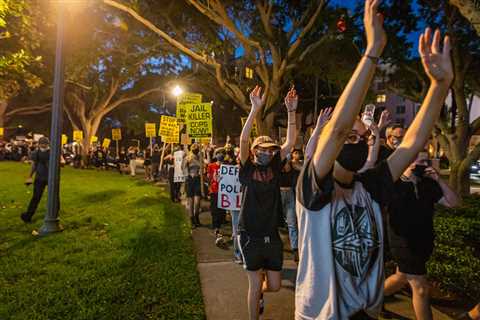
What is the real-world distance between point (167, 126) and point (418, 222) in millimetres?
9993

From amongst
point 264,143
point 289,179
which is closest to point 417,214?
point 264,143

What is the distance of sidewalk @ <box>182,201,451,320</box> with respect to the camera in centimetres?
383

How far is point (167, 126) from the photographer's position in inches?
473

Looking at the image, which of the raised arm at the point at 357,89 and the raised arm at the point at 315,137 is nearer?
→ the raised arm at the point at 357,89

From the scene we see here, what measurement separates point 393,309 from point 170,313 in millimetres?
2594

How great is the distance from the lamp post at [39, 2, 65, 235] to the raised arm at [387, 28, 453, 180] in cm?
700

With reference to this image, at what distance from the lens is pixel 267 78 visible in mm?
11383

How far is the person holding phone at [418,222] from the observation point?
3084mm

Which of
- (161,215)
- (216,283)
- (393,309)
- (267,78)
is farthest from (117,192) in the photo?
(393,309)

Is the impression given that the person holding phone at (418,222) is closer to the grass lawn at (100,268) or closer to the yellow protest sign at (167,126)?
the grass lawn at (100,268)

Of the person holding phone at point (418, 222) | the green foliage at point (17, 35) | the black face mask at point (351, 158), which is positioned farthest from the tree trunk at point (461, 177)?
the green foliage at point (17, 35)

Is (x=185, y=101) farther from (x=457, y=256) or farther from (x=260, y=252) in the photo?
(x=457, y=256)

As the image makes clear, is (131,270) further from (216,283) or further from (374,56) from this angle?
(374,56)

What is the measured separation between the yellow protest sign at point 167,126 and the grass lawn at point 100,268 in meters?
3.59
